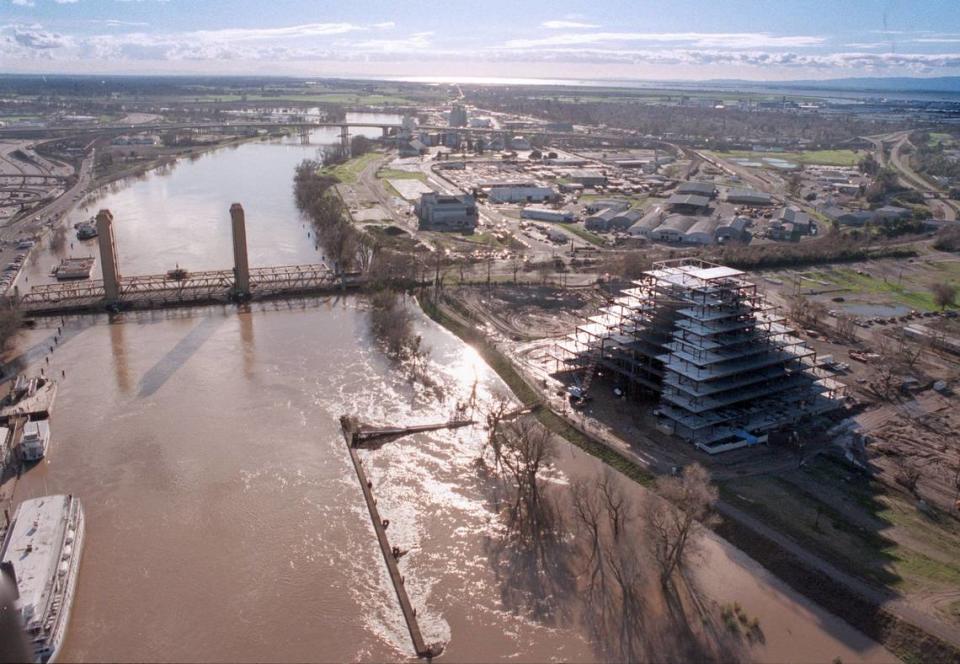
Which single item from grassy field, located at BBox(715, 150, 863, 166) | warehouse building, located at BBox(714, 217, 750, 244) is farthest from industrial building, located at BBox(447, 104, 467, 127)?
warehouse building, located at BBox(714, 217, 750, 244)

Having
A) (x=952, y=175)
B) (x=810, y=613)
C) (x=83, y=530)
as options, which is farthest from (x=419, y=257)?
(x=952, y=175)

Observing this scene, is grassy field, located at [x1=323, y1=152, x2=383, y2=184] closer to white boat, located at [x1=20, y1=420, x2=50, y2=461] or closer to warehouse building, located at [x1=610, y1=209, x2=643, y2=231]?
warehouse building, located at [x1=610, y1=209, x2=643, y2=231]

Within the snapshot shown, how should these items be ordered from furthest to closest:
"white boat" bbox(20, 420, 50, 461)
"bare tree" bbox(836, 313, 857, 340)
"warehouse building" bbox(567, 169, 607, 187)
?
"warehouse building" bbox(567, 169, 607, 187)
"bare tree" bbox(836, 313, 857, 340)
"white boat" bbox(20, 420, 50, 461)

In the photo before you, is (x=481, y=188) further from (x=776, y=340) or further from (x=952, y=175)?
(x=952, y=175)

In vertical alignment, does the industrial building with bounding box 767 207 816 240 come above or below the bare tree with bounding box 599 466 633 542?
above

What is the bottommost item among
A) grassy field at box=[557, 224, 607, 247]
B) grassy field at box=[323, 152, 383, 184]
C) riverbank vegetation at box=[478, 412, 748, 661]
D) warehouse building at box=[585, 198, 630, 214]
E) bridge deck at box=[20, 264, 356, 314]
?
riverbank vegetation at box=[478, 412, 748, 661]

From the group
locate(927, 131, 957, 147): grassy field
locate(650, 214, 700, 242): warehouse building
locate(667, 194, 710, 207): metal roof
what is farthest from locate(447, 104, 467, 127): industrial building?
locate(650, 214, 700, 242): warehouse building

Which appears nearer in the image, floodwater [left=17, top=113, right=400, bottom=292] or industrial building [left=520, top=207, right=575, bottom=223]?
floodwater [left=17, top=113, right=400, bottom=292]

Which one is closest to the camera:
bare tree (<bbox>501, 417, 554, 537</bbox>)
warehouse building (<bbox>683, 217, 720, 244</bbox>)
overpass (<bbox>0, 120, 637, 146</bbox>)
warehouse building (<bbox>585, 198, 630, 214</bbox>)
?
bare tree (<bbox>501, 417, 554, 537</bbox>)
